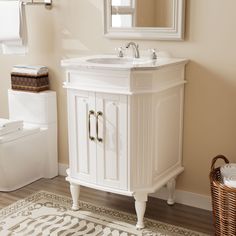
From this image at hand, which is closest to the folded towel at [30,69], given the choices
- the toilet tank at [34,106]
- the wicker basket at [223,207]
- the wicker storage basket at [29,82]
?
the wicker storage basket at [29,82]

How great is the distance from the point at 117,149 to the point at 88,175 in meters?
0.28

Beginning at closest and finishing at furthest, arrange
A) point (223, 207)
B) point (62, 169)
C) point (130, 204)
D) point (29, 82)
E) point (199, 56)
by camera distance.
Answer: point (223, 207)
point (199, 56)
point (130, 204)
point (29, 82)
point (62, 169)

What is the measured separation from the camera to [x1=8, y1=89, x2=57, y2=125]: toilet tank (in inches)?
124

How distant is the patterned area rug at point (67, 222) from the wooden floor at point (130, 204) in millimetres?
75

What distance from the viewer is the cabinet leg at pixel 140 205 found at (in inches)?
95.3

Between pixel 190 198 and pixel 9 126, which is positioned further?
pixel 9 126

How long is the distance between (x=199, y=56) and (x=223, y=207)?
895 millimetres

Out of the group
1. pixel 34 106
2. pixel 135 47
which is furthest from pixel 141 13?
pixel 34 106

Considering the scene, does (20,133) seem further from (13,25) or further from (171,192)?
(171,192)

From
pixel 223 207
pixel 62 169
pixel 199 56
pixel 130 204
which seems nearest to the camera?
pixel 223 207

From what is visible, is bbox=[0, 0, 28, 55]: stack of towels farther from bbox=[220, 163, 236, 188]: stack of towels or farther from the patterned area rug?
bbox=[220, 163, 236, 188]: stack of towels

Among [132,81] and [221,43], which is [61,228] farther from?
[221,43]

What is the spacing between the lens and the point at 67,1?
9.84 ft

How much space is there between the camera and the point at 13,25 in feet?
10.3
